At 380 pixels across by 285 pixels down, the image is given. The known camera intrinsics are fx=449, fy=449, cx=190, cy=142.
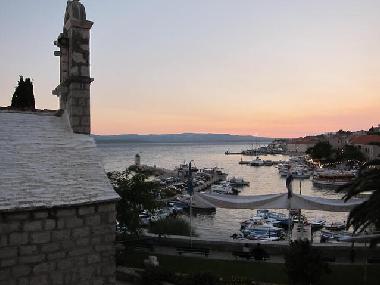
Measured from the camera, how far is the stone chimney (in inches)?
418

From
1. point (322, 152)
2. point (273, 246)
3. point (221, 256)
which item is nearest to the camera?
point (221, 256)

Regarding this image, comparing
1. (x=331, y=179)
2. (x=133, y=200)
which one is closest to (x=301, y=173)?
(x=331, y=179)

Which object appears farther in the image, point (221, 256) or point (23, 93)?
point (221, 256)

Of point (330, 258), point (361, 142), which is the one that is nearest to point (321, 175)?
point (361, 142)

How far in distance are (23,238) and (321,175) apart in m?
79.1

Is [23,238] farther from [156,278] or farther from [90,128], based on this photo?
[156,278]

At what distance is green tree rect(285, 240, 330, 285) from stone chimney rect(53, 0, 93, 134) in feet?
24.9

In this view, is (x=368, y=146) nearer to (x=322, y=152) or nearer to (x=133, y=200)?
(x=322, y=152)

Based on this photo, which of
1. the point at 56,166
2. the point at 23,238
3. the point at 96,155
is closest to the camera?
the point at 23,238

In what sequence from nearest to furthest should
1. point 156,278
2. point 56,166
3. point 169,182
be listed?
point 56,166, point 156,278, point 169,182

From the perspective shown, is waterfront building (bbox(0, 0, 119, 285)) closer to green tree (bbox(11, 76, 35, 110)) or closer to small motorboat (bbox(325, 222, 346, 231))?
green tree (bbox(11, 76, 35, 110))

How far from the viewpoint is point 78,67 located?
10734 mm

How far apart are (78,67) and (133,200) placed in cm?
1120

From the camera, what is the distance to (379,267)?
55.5 ft
